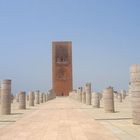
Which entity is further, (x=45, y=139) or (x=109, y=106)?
(x=109, y=106)

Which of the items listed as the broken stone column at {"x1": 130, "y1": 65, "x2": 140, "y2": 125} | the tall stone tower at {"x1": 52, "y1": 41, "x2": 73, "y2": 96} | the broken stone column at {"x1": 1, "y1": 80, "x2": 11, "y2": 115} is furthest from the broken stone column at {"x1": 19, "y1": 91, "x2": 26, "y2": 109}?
the tall stone tower at {"x1": 52, "y1": 41, "x2": 73, "y2": 96}

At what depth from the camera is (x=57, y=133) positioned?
8.76m

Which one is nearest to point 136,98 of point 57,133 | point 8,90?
point 57,133

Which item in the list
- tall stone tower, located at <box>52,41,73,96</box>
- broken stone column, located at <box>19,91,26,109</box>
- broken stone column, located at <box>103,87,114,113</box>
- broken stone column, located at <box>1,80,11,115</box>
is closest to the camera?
broken stone column, located at <box>1,80,11,115</box>

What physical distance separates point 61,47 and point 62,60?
2.97 metres

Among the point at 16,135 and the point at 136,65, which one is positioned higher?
the point at 136,65

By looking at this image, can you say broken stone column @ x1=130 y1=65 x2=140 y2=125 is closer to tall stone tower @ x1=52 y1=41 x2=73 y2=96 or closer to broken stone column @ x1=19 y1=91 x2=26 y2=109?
broken stone column @ x1=19 y1=91 x2=26 y2=109

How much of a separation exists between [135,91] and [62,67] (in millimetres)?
66329

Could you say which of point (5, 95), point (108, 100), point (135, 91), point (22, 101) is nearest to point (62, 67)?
point (22, 101)

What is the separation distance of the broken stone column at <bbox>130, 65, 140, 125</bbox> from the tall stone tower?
211ft

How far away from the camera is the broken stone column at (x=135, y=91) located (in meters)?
10.5

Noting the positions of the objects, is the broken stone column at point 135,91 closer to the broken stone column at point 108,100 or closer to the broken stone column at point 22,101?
the broken stone column at point 108,100

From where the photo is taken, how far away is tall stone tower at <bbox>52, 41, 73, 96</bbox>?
75.4 m

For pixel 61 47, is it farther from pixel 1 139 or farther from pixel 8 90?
pixel 1 139
